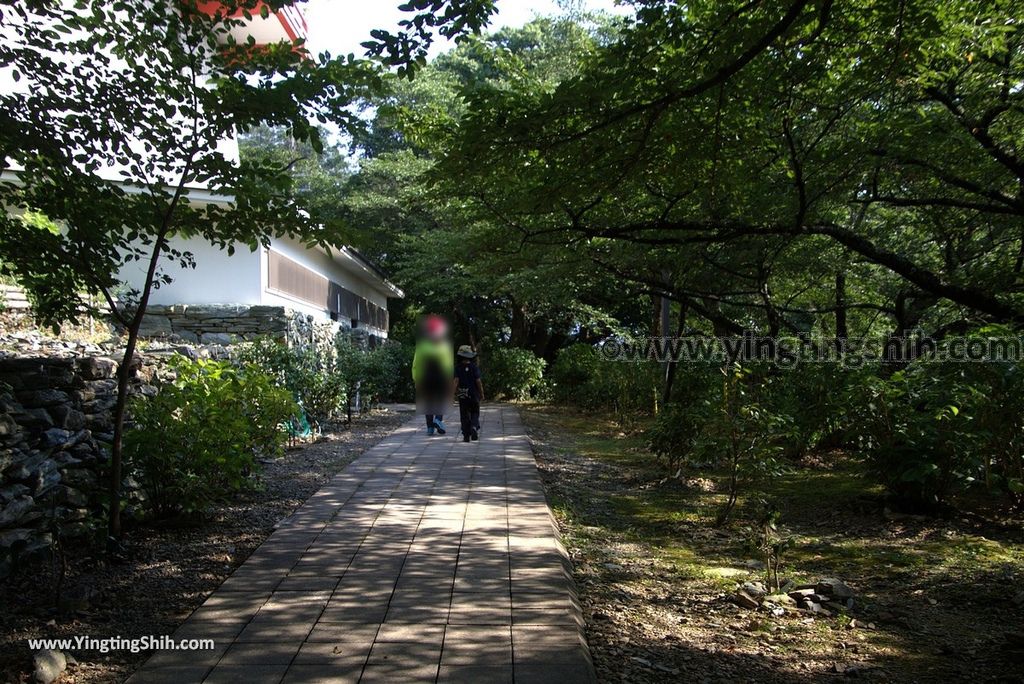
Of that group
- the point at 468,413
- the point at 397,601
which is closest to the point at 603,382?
the point at 468,413

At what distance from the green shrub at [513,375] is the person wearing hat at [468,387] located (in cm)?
989

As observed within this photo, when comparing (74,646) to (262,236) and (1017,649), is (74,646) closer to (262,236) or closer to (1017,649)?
(262,236)

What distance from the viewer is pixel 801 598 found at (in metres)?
4.45

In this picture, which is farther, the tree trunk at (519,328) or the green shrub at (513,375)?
Result: the tree trunk at (519,328)

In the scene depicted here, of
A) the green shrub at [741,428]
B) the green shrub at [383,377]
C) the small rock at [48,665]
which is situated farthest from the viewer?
the green shrub at [383,377]

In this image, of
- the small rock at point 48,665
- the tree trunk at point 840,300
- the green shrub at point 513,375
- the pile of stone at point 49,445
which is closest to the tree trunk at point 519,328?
the green shrub at point 513,375

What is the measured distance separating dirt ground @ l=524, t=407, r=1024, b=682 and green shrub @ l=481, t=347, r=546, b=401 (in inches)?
488

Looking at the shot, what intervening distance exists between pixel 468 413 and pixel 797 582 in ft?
21.4

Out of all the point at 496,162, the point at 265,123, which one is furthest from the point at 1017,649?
the point at 265,123

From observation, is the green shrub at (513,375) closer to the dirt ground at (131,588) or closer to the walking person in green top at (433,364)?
the walking person in green top at (433,364)

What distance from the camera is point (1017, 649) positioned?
3.71m

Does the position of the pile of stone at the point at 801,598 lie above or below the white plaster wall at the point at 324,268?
below

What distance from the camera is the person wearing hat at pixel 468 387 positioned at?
10375 millimetres

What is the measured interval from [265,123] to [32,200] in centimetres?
152
